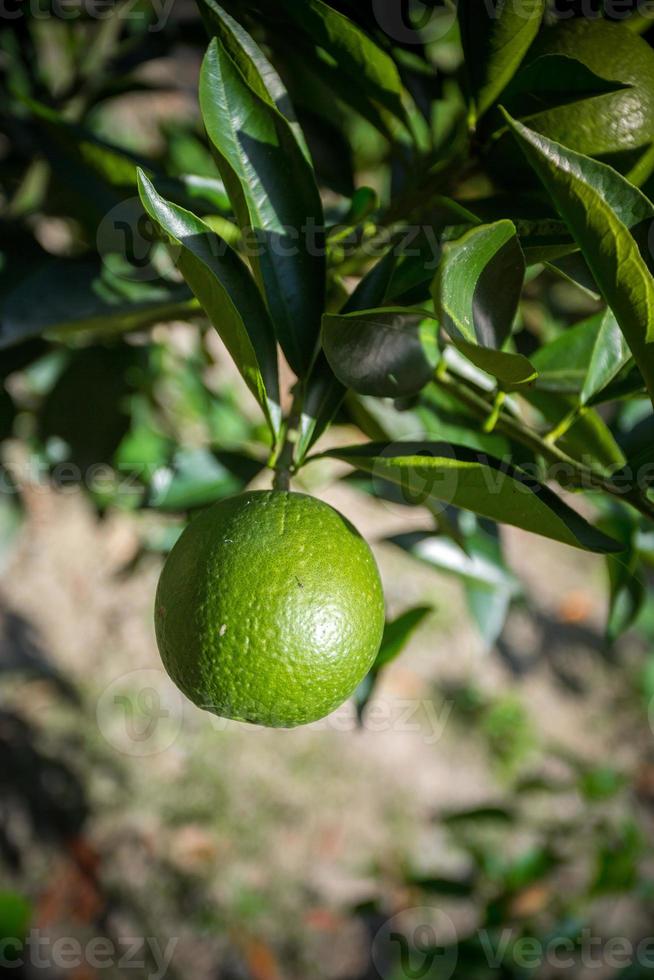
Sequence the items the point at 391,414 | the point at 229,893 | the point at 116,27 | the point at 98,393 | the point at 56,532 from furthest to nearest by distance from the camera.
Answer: the point at 56,532 < the point at 229,893 < the point at 116,27 < the point at 98,393 < the point at 391,414

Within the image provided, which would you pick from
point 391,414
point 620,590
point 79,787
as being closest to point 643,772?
point 79,787

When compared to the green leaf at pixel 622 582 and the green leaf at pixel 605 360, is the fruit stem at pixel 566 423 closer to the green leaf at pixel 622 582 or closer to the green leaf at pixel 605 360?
the green leaf at pixel 605 360

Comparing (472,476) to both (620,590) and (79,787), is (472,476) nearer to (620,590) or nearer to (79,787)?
(620,590)

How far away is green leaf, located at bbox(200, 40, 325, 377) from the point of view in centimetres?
51

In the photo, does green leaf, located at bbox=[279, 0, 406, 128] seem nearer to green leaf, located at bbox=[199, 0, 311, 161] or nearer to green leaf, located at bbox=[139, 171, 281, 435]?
green leaf, located at bbox=[199, 0, 311, 161]

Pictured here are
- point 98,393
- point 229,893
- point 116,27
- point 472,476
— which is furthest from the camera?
point 229,893

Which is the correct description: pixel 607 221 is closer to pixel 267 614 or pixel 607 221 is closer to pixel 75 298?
pixel 267 614

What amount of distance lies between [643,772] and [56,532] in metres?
1.85

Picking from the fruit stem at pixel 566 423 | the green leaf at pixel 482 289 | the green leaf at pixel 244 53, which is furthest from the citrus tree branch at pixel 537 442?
the green leaf at pixel 244 53

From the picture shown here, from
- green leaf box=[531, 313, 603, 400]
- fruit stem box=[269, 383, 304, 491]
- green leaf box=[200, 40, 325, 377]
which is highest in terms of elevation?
green leaf box=[200, 40, 325, 377]

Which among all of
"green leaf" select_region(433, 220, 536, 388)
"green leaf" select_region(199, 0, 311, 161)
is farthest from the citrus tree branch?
"green leaf" select_region(199, 0, 311, 161)

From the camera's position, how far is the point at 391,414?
726 mm

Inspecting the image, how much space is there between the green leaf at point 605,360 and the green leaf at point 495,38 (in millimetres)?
177

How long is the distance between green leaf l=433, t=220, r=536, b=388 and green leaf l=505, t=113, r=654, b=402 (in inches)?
1.3
